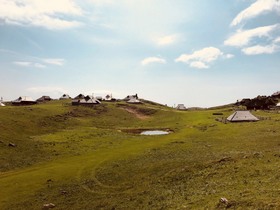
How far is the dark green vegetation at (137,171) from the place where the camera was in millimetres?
28812

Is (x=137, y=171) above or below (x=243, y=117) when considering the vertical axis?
below

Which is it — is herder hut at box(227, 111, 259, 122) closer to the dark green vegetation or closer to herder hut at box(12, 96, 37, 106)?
the dark green vegetation

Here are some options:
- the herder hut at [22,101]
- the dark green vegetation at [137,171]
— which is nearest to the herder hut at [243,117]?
the dark green vegetation at [137,171]

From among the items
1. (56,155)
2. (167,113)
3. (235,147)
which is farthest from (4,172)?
(167,113)

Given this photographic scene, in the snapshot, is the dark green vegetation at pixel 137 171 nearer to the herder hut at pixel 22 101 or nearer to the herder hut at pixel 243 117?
the herder hut at pixel 243 117

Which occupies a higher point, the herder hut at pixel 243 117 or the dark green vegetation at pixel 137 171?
the herder hut at pixel 243 117

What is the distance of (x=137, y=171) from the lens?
144ft

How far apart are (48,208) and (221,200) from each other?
1833 centimetres

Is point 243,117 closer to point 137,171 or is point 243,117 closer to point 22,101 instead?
point 137,171

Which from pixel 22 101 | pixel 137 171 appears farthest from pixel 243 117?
pixel 22 101

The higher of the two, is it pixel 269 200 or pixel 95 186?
pixel 269 200

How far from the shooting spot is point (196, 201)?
87.9ft

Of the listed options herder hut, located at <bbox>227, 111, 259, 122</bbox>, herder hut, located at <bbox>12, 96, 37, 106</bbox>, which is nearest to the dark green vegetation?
herder hut, located at <bbox>227, 111, 259, 122</bbox>

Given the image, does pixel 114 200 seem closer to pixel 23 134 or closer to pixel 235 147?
pixel 235 147
